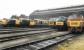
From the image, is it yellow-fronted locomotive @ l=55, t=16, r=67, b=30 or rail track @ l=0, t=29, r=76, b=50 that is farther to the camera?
yellow-fronted locomotive @ l=55, t=16, r=67, b=30

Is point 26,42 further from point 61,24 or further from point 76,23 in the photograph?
point 61,24

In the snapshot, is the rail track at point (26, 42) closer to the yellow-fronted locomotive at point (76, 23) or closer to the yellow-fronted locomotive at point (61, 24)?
the yellow-fronted locomotive at point (76, 23)

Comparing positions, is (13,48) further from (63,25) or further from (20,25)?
(20,25)

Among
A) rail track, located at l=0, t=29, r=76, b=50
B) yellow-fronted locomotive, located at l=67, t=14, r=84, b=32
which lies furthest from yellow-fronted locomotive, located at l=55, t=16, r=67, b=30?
rail track, located at l=0, t=29, r=76, b=50

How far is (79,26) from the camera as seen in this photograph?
843 inches

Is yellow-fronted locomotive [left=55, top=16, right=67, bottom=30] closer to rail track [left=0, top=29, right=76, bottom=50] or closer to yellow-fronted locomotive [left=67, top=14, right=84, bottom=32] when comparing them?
yellow-fronted locomotive [left=67, top=14, right=84, bottom=32]

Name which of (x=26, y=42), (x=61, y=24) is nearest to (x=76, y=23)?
(x=61, y=24)

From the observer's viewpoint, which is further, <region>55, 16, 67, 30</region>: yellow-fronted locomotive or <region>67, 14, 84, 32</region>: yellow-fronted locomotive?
<region>55, 16, 67, 30</region>: yellow-fronted locomotive

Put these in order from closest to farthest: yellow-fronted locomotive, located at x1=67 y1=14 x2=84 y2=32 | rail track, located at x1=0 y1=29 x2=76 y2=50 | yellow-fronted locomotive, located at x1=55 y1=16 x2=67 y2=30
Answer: rail track, located at x1=0 y1=29 x2=76 y2=50
yellow-fronted locomotive, located at x1=67 y1=14 x2=84 y2=32
yellow-fronted locomotive, located at x1=55 y1=16 x2=67 y2=30

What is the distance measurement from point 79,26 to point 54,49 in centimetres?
1188

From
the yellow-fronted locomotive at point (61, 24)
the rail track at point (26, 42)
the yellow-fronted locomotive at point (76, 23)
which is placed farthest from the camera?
the yellow-fronted locomotive at point (61, 24)


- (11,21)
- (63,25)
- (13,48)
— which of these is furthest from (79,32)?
(11,21)

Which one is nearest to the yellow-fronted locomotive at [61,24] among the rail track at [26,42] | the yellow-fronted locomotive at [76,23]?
the yellow-fronted locomotive at [76,23]

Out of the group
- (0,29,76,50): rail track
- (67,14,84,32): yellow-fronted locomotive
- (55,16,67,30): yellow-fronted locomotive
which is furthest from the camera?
(55,16,67,30): yellow-fronted locomotive
